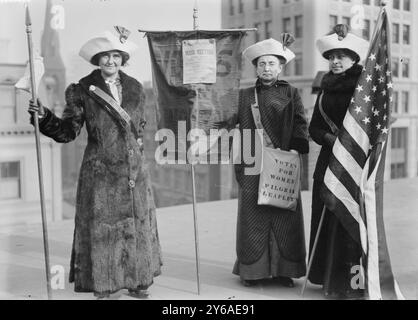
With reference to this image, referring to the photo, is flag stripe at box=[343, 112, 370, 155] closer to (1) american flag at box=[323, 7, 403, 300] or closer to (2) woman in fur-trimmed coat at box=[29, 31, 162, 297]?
(1) american flag at box=[323, 7, 403, 300]

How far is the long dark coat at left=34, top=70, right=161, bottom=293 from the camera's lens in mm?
3797

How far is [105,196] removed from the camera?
381 cm

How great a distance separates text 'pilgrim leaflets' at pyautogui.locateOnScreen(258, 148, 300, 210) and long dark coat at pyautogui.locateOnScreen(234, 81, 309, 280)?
87mm

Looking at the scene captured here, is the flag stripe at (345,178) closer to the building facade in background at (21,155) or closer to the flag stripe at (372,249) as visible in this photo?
the flag stripe at (372,249)

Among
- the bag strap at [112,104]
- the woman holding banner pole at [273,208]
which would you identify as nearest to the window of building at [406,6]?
the woman holding banner pole at [273,208]

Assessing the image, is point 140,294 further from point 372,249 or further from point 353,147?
point 353,147

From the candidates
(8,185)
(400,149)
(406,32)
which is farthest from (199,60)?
(400,149)

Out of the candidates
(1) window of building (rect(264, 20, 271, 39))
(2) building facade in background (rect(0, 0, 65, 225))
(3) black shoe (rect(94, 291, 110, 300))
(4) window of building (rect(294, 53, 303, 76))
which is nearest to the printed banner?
(3) black shoe (rect(94, 291, 110, 300))

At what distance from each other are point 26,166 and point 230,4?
5.78 metres

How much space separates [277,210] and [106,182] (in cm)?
133

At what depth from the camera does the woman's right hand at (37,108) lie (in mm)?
3539

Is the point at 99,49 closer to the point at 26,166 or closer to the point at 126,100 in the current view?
the point at 126,100

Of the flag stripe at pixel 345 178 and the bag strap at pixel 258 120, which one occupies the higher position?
the bag strap at pixel 258 120

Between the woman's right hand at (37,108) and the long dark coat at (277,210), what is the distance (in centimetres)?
152
